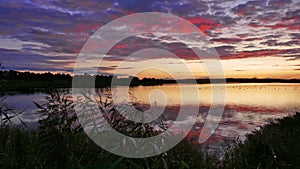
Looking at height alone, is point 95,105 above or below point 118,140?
above

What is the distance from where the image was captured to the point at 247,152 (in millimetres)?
9453

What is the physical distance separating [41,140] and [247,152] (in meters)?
7.61

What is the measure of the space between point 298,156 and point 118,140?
6.21m

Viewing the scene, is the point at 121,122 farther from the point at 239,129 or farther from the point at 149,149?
the point at 239,129

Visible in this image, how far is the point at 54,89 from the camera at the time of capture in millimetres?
3348

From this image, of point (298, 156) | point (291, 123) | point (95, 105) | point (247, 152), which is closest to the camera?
point (95, 105)

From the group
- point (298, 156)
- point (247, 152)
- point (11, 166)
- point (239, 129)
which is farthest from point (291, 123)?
point (11, 166)

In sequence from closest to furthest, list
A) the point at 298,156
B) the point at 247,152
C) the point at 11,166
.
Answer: the point at 11,166, the point at 298,156, the point at 247,152

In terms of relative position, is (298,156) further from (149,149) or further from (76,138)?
(76,138)

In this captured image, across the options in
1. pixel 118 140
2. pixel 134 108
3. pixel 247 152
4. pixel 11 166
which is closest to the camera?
pixel 11 166

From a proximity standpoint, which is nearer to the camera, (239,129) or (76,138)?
(76,138)

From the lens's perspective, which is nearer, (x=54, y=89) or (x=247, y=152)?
(x=54, y=89)

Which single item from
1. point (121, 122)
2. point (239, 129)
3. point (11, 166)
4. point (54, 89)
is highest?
point (54, 89)

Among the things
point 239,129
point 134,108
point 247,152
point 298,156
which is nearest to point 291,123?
point 239,129
